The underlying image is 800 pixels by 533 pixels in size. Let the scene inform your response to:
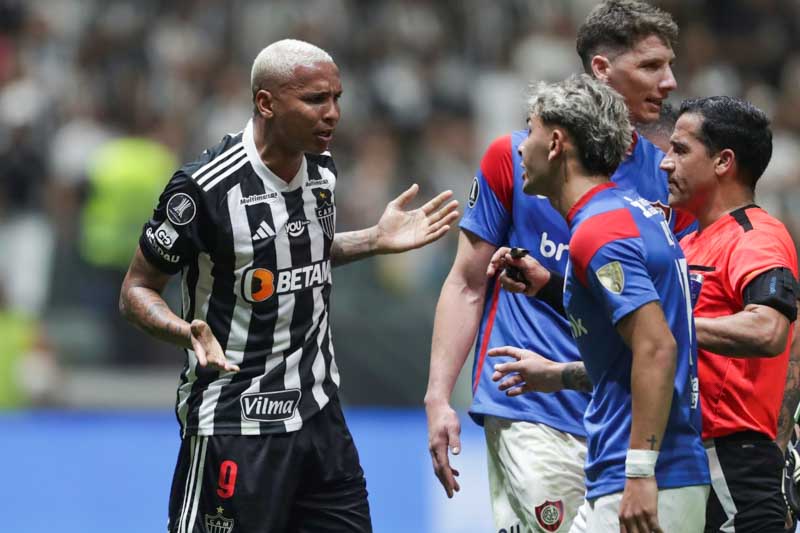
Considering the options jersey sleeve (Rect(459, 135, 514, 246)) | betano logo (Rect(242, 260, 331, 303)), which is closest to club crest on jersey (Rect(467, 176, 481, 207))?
jersey sleeve (Rect(459, 135, 514, 246))

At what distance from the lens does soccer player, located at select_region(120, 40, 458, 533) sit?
498 cm

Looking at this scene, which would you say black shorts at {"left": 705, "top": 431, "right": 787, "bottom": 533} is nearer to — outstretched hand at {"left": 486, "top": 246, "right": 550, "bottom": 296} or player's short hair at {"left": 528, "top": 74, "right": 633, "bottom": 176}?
outstretched hand at {"left": 486, "top": 246, "right": 550, "bottom": 296}

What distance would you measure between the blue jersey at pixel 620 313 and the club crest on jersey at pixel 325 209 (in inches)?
49.9

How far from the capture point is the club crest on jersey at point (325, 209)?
5234 mm

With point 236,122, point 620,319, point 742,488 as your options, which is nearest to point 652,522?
point 620,319

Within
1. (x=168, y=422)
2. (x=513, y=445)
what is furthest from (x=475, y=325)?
(x=168, y=422)

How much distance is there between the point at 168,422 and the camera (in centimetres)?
957

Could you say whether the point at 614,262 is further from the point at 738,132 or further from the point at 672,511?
the point at 738,132

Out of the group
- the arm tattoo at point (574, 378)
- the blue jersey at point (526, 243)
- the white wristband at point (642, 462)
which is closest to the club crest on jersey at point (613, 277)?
the white wristband at point (642, 462)

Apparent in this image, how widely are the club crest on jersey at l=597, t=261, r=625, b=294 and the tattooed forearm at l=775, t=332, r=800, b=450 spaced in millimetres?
1221

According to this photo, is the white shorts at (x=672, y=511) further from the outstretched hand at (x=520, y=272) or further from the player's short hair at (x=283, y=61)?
the player's short hair at (x=283, y=61)

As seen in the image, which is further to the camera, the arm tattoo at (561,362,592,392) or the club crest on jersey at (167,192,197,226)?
the club crest on jersey at (167,192,197,226)

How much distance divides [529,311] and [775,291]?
3.46 ft

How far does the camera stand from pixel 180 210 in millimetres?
4914
